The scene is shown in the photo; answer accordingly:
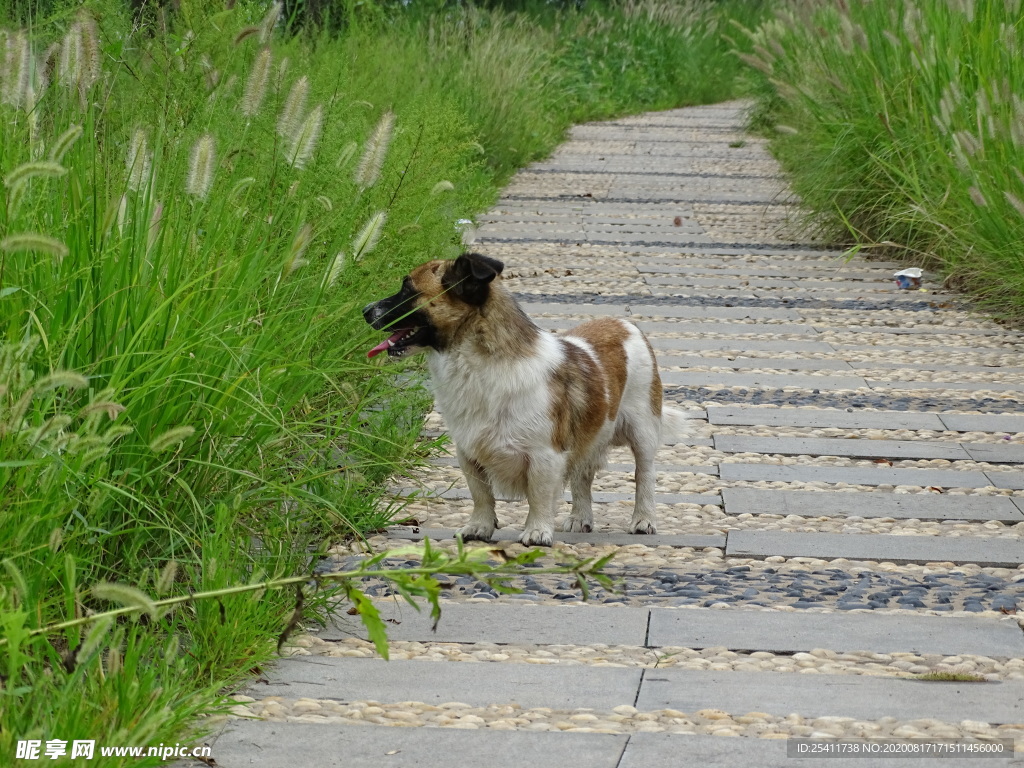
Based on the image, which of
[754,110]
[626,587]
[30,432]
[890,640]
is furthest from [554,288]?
[754,110]

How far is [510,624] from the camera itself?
3691 mm

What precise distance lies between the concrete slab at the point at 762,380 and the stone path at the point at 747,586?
21 mm

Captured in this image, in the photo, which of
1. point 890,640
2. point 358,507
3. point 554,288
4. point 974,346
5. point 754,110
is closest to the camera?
point 890,640

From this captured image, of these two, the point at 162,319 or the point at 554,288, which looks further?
the point at 554,288

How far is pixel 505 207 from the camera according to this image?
40.1ft

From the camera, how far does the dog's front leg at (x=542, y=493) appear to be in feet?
15.0

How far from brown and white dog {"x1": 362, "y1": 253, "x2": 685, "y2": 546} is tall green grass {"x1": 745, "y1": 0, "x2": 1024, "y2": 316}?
396 cm

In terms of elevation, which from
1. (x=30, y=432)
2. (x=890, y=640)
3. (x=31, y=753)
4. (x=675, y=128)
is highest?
(x=30, y=432)

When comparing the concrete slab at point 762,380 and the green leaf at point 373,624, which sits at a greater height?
the green leaf at point 373,624

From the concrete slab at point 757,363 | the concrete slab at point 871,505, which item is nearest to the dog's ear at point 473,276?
the concrete slab at point 871,505

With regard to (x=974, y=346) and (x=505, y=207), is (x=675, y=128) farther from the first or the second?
(x=974, y=346)

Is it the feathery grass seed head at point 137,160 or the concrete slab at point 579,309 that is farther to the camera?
the concrete slab at point 579,309

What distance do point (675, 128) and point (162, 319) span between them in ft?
50.8

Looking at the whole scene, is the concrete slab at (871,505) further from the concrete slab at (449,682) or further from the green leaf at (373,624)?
the green leaf at (373,624)
